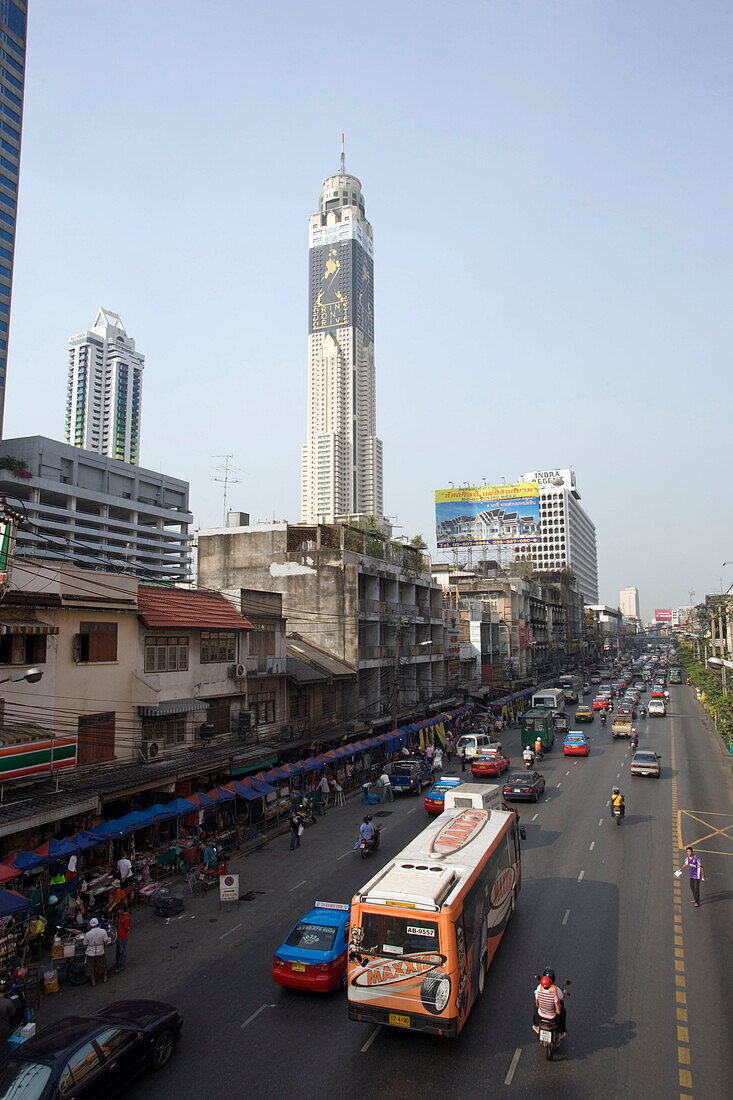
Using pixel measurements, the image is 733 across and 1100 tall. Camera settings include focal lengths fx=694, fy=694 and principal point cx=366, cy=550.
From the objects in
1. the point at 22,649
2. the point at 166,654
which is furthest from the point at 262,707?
the point at 22,649

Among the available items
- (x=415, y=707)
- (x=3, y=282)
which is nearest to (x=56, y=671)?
(x=415, y=707)

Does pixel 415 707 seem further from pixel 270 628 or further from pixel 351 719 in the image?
pixel 270 628

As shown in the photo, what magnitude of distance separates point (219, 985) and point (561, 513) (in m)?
173

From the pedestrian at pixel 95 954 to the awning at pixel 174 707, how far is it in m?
11.1

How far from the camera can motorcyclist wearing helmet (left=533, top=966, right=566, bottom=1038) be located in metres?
10.9

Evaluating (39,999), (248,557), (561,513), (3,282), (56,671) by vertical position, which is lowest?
(39,999)

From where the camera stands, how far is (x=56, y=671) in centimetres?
2234

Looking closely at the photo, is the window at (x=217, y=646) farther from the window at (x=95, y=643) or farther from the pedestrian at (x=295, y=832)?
the pedestrian at (x=295, y=832)

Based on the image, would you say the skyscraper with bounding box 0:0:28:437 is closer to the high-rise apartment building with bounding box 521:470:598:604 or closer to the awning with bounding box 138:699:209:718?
the awning with bounding box 138:699:209:718

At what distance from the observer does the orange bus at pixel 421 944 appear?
1110 centimetres

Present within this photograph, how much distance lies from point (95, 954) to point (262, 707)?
19029 mm

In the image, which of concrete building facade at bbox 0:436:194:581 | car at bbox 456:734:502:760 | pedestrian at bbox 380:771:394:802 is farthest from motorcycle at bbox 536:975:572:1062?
concrete building facade at bbox 0:436:194:581

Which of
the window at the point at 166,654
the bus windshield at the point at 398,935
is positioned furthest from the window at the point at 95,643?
the bus windshield at the point at 398,935

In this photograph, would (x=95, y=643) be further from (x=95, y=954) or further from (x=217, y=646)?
(x=95, y=954)
